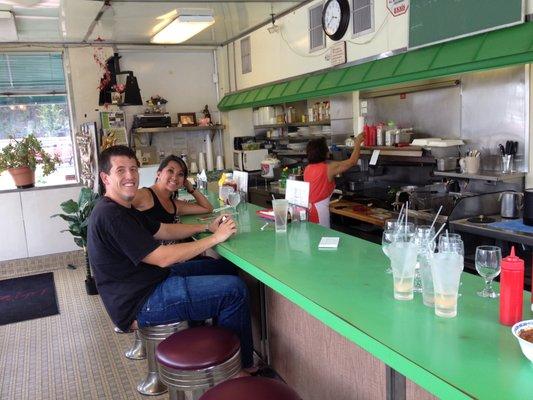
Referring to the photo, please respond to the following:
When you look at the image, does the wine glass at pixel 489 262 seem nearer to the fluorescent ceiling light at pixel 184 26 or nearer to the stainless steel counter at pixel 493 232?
the stainless steel counter at pixel 493 232

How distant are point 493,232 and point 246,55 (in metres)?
4.64

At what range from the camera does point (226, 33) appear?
21.7ft

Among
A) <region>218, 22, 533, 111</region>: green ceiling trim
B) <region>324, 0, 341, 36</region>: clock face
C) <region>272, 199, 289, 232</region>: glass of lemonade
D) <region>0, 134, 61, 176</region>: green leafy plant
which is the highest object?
<region>324, 0, 341, 36</region>: clock face

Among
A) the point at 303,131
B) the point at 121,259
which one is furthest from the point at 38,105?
the point at 121,259

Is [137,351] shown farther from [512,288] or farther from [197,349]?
[512,288]

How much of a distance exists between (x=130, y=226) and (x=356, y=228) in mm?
2775

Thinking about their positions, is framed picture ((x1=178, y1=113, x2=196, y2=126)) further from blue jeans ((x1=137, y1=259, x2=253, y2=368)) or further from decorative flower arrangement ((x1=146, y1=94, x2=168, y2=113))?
blue jeans ((x1=137, y1=259, x2=253, y2=368))

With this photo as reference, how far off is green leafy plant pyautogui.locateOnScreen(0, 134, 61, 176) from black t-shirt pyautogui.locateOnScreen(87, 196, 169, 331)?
168 inches

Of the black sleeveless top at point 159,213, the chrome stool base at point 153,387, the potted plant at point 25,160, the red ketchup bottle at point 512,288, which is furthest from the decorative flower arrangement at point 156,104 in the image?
the red ketchup bottle at point 512,288

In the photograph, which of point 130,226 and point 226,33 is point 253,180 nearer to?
point 226,33

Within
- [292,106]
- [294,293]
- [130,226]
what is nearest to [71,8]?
[292,106]

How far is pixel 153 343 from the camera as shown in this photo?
8.57 feet

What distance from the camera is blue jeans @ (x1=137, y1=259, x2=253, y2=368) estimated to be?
2436mm

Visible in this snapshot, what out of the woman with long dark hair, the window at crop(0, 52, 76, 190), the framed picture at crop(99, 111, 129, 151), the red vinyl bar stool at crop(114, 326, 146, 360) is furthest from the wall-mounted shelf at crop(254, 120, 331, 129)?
the red vinyl bar stool at crop(114, 326, 146, 360)
